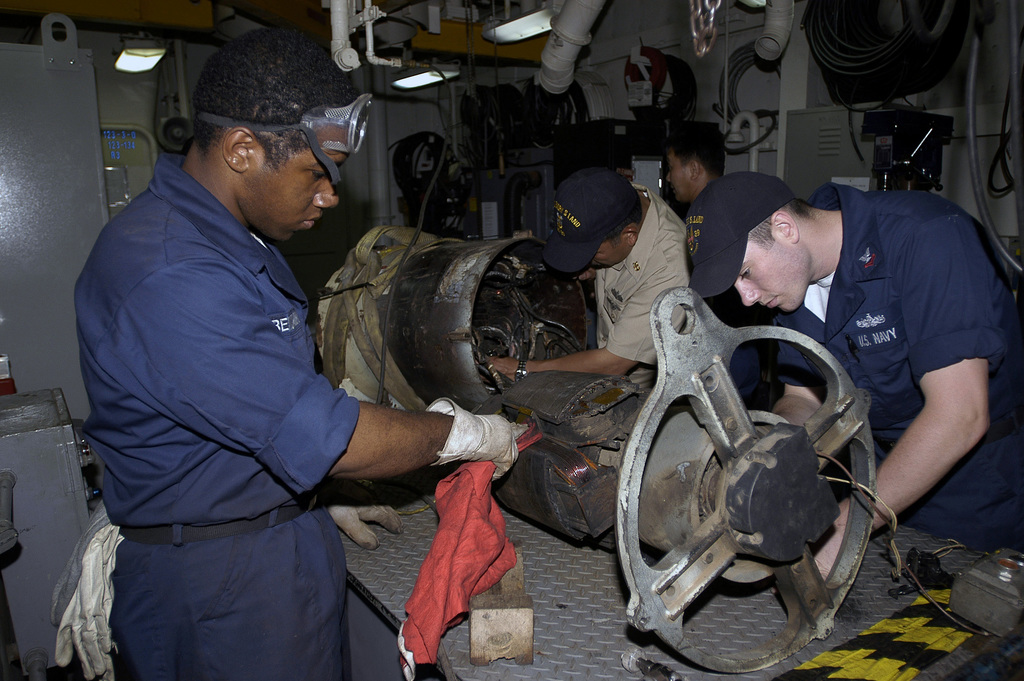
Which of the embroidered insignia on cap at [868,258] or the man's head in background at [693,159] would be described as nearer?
the embroidered insignia on cap at [868,258]

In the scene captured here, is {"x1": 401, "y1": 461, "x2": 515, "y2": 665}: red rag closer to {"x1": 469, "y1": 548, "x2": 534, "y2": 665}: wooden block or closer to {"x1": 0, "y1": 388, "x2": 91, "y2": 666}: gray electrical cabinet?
{"x1": 469, "y1": 548, "x2": 534, "y2": 665}: wooden block

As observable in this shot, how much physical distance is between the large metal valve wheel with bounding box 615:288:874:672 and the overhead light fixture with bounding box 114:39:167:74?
4.56m

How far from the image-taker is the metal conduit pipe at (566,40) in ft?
12.5

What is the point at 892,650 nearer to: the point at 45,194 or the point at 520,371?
the point at 520,371

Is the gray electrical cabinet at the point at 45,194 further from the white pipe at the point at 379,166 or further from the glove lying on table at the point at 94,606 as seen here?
the white pipe at the point at 379,166

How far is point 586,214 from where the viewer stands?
2109 mm

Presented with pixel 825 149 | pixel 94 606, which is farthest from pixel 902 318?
pixel 825 149

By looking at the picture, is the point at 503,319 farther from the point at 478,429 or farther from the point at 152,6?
the point at 152,6

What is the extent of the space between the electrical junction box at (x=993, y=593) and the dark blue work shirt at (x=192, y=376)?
118 centimetres

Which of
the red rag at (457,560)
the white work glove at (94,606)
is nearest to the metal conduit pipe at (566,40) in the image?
the red rag at (457,560)

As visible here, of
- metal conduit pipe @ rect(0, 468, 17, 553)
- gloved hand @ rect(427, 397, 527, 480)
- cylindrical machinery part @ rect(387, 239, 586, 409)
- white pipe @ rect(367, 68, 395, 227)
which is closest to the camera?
gloved hand @ rect(427, 397, 527, 480)

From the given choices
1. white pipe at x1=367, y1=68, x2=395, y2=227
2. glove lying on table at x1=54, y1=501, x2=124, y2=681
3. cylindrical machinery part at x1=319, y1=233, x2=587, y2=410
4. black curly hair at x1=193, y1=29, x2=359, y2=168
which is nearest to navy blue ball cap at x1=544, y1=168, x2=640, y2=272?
cylindrical machinery part at x1=319, y1=233, x2=587, y2=410

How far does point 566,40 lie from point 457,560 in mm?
3643

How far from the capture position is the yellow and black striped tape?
1.13 meters
